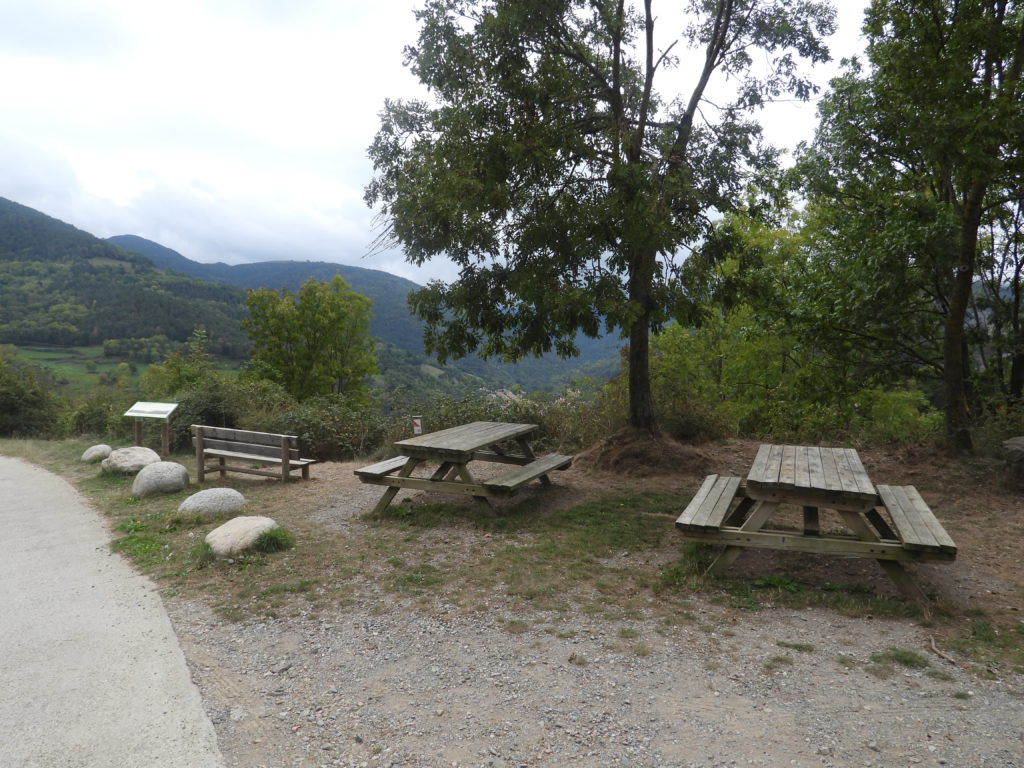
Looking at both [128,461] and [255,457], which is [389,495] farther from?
[128,461]

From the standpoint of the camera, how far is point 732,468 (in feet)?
30.1

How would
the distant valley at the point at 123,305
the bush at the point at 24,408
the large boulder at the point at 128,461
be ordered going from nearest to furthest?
the large boulder at the point at 128,461 < the bush at the point at 24,408 < the distant valley at the point at 123,305

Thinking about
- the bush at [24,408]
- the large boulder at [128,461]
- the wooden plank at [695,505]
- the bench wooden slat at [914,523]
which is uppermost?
the bench wooden slat at [914,523]

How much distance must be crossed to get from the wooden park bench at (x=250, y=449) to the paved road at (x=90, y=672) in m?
2.94

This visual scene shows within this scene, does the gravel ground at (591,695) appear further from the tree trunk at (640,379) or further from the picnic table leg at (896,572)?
the tree trunk at (640,379)

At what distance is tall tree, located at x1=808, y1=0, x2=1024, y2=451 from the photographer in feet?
23.9

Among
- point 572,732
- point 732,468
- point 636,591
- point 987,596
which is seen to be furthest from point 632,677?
point 732,468

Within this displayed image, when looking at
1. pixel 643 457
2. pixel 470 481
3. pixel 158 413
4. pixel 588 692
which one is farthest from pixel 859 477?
pixel 158 413

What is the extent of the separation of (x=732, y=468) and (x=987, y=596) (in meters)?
4.72

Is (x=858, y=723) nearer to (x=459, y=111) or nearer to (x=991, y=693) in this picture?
(x=991, y=693)

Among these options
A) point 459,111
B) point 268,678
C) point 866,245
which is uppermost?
point 459,111

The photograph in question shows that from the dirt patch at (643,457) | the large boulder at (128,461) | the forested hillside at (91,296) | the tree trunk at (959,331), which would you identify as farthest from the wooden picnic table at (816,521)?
the forested hillside at (91,296)

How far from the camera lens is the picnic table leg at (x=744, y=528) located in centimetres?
450

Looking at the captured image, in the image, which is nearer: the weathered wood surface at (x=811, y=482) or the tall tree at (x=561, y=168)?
the weathered wood surface at (x=811, y=482)
